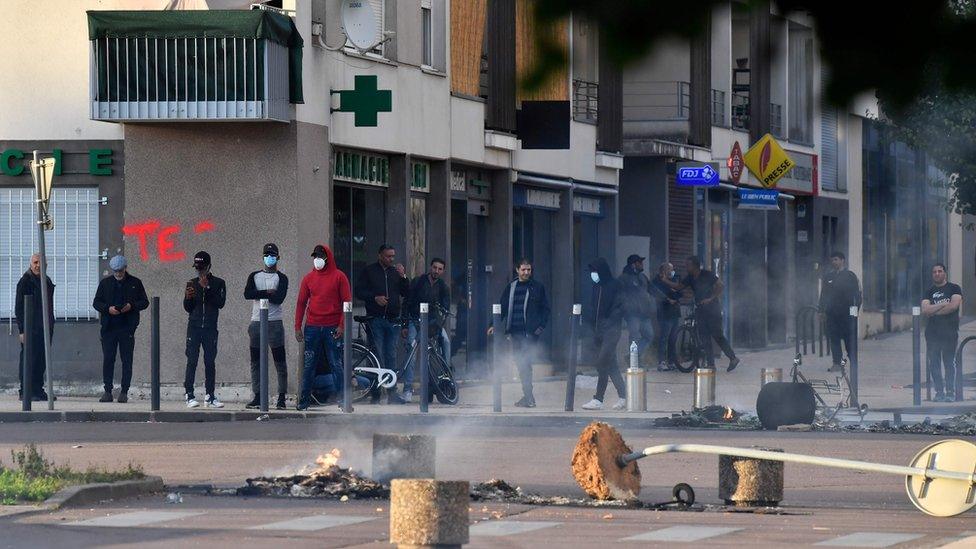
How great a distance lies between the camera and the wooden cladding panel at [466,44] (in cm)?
2591

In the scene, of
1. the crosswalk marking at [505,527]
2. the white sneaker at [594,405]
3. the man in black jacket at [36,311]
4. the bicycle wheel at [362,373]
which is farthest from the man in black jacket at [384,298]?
the crosswalk marking at [505,527]

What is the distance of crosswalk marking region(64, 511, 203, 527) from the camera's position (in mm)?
10375

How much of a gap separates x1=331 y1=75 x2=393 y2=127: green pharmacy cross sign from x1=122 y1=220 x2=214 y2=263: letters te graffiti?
87.2 inches

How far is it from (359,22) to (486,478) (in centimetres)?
1052

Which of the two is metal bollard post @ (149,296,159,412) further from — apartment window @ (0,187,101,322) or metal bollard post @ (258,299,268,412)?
apartment window @ (0,187,101,322)

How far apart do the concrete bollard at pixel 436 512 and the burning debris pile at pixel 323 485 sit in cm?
353

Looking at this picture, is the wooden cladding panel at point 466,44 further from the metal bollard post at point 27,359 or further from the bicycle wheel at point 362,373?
the metal bollard post at point 27,359

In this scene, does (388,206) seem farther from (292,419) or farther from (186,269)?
(292,419)

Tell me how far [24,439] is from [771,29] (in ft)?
44.2

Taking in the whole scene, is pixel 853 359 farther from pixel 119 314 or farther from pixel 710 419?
pixel 119 314

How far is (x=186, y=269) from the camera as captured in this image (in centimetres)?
2191

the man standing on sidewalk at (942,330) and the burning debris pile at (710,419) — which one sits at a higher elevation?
the man standing on sidewalk at (942,330)

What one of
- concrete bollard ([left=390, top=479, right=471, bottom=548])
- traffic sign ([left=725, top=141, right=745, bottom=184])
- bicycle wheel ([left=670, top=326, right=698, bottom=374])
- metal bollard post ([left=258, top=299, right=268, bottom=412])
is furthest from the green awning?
concrete bollard ([left=390, top=479, right=471, bottom=548])

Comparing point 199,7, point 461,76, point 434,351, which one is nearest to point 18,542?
point 434,351
